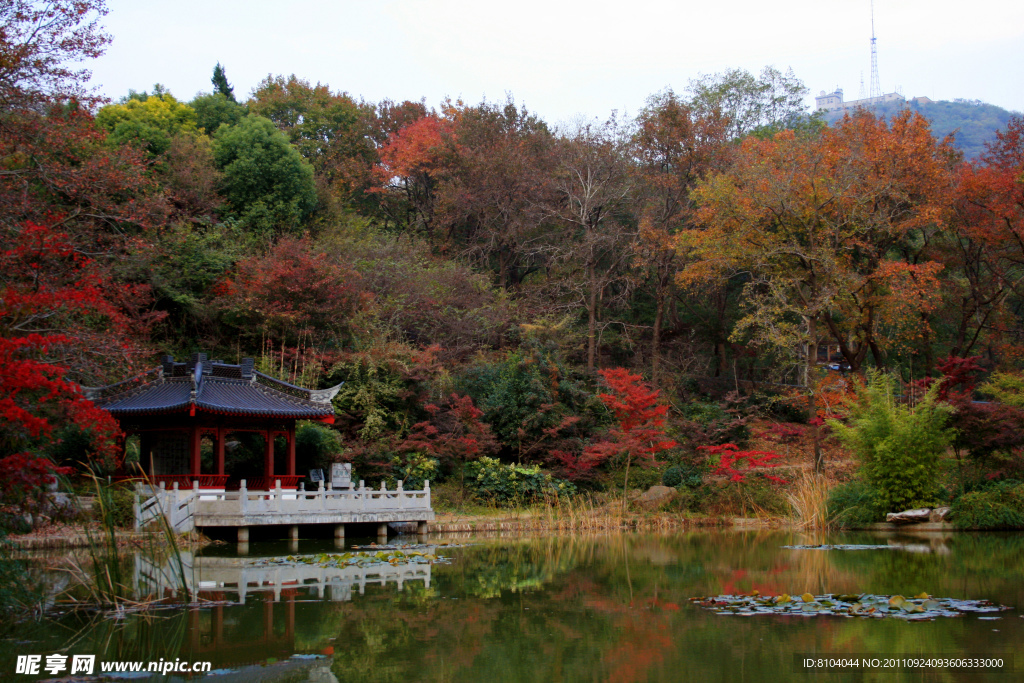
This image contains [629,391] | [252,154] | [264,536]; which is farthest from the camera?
[252,154]

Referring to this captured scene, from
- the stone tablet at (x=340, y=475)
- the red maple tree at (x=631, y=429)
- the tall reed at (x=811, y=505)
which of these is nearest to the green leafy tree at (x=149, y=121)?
the stone tablet at (x=340, y=475)

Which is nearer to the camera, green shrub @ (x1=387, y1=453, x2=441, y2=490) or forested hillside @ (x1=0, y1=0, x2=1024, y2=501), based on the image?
green shrub @ (x1=387, y1=453, x2=441, y2=490)

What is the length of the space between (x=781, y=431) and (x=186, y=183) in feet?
58.9

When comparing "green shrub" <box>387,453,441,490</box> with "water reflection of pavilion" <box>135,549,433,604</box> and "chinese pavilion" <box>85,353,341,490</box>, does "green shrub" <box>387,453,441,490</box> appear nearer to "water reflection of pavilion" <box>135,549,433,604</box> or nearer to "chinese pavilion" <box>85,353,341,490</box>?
"chinese pavilion" <box>85,353,341,490</box>

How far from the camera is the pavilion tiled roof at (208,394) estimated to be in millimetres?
15812

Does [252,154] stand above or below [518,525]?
above

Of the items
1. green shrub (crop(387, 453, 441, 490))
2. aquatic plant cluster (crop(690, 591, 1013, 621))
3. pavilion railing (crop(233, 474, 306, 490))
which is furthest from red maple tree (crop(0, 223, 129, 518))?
green shrub (crop(387, 453, 441, 490))

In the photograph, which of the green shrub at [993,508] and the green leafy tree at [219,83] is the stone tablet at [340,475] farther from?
Result: the green leafy tree at [219,83]

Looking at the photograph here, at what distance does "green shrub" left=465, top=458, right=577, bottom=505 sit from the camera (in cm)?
1941

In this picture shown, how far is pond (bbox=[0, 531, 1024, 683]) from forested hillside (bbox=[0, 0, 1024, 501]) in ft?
22.0

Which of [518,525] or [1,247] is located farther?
[518,525]

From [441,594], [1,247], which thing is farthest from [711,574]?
[1,247]

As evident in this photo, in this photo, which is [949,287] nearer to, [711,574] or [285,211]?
[711,574]

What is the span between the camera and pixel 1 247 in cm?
1038
